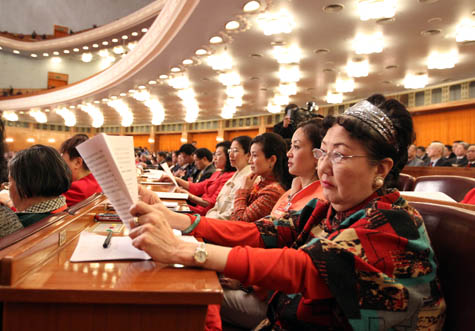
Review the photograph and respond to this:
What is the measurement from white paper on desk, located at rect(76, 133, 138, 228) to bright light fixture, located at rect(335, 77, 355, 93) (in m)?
9.36

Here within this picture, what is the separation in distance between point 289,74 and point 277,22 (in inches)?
137

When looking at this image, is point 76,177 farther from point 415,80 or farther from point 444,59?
point 415,80

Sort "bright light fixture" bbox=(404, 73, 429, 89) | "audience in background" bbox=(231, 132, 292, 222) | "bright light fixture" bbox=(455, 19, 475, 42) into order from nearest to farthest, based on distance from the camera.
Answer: "audience in background" bbox=(231, 132, 292, 222)
"bright light fixture" bbox=(455, 19, 475, 42)
"bright light fixture" bbox=(404, 73, 429, 89)

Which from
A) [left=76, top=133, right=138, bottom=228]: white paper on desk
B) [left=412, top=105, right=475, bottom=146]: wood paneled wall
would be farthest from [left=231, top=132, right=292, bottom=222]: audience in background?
[left=412, top=105, right=475, bottom=146]: wood paneled wall

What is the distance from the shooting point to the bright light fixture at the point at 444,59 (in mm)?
7289

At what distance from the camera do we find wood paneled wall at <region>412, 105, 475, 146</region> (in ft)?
32.5

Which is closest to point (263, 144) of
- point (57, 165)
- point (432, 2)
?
point (57, 165)

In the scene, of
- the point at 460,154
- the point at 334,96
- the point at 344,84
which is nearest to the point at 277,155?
the point at 460,154

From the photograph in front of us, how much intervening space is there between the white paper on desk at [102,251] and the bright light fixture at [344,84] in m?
9.21

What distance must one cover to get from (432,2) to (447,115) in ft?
21.7

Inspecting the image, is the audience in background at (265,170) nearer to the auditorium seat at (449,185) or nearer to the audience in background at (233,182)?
the audience in background at (233,182)

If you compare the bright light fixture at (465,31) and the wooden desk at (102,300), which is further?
the bright light fixture at (465,31)

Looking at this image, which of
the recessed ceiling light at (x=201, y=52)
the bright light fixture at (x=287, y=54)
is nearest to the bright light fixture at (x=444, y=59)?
the bright light fixture at (x=287, y=54)

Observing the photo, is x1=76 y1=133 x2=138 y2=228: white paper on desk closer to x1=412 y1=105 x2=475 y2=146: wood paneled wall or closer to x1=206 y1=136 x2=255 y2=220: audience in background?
x1=206 y1=136 x2=255 y2=220: audience in background
